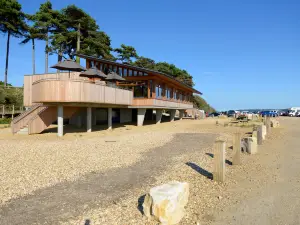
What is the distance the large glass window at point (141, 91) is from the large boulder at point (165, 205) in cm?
2137

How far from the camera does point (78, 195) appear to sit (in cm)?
581

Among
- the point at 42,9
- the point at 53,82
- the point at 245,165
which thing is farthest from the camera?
the point at 42,9

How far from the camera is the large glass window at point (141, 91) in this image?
2583 centimetres

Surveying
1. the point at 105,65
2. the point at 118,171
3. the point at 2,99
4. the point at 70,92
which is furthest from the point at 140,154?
the point at 2,99

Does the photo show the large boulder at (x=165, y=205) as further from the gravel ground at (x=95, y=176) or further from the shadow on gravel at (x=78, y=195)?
the shadow on gravel at (x=78, y=195)

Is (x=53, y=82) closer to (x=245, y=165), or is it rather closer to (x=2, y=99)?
(x=245, y=165)

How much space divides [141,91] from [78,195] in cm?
2074

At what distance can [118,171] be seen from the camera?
8.05 metres

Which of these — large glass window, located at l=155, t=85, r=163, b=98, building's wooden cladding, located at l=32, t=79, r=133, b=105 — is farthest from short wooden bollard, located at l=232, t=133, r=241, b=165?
large glass window, located at l=155, t=85, r=163, b=98

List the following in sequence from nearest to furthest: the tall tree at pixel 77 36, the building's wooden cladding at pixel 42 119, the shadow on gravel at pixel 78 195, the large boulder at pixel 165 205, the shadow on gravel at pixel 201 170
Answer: the large boulder at pixel 165 205
the shadow on gravel at pixel 78 195
the shadow on gravel at pixel 201 170
the building's wooden cladding at pixel 42 119
the tall tree at pixel 77 36

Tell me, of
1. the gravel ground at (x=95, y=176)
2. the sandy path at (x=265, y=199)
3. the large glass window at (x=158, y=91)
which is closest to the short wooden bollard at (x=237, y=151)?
the gravel ground at (x=95, y=176)

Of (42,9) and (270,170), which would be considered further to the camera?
(42,9)

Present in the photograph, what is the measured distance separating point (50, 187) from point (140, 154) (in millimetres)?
4993

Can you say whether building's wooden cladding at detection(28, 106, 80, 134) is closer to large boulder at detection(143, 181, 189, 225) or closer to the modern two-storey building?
the modern two-storey building
